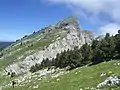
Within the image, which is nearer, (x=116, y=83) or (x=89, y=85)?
(x=116, y=83)

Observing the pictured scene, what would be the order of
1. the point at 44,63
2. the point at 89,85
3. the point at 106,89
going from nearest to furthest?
the point at 106,89 → the point at 89,85 → the point at 44,63

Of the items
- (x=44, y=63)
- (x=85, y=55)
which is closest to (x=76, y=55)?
(x=85, y=55)

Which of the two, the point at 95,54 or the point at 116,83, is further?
the point at 95,54

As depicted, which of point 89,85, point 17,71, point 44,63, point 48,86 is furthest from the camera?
point 17,71

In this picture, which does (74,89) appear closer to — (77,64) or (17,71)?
(77,64)

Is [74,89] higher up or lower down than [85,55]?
lower down

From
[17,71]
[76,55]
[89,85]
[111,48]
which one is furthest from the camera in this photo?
[17,71]

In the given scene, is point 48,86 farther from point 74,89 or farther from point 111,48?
point 111,48

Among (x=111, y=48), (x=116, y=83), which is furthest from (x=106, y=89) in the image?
(x=111, y=48)

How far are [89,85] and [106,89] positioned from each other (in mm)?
6707

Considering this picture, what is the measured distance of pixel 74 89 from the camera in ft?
184

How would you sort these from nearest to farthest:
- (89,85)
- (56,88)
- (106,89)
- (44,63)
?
(106,89) < (89,85) < (56,88) < (44,63)

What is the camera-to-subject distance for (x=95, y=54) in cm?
9969

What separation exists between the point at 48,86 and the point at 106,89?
68.9 feet
